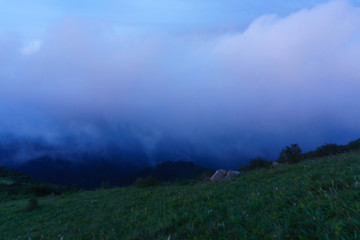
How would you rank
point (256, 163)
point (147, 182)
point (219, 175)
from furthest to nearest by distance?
1. point (256, 163)
2. point (147, 182)
3. point (219, 175)

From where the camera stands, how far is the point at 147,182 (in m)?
17.0

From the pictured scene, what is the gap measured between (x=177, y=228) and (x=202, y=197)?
9.35 feet

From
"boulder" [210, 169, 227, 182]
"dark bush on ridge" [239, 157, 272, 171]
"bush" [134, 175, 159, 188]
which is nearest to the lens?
"boulder" [210, 169, 227, 182]

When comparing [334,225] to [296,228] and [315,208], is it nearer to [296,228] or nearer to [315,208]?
[296,228]

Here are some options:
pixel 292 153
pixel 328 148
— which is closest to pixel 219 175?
pixel 292 153

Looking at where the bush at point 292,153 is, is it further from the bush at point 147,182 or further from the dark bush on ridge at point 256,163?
the bush at point 147,182

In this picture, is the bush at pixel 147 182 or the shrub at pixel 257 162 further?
the shrub at pixel 257 162

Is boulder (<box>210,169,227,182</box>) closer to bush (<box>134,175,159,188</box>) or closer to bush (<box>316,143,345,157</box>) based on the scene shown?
bush (<box>134,175,159,188</box>)

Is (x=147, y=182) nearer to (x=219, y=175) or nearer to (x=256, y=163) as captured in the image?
(x=219, y=175)

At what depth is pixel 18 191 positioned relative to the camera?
71.3ft

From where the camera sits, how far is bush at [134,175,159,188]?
16.8 meters

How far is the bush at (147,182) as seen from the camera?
16812 millimetres

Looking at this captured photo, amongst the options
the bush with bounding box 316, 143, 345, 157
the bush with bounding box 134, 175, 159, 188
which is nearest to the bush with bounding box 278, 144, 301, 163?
the bush with bounding box 316, 143, 345, 157

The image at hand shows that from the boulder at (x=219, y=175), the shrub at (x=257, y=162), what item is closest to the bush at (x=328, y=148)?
the shrub at (x=257, y=162)
